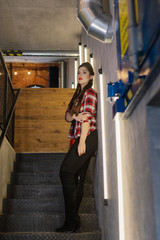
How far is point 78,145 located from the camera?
3.07m

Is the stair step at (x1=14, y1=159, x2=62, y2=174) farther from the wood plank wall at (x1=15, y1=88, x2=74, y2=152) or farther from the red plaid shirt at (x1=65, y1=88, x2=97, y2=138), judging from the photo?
the red plaid shirt at (x1=65, y1=88, x2=97, y2=138)

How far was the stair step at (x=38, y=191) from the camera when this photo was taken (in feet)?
12.9

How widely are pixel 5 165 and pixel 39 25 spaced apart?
3.89m

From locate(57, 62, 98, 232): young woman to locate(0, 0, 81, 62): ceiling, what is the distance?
3.09 meters

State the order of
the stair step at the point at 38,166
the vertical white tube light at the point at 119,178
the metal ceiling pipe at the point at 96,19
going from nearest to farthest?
the vertical white tube light at the point at 119,178 < the metal ceiling pipe at the point at 96,19 < the stair step at the point at 38,166

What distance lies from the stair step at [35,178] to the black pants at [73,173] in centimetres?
103

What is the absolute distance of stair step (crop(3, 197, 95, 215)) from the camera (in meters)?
3.62

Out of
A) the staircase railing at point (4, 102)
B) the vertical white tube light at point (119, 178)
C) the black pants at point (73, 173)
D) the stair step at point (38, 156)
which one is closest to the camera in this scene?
the vertical white tube light at point (119, 178)

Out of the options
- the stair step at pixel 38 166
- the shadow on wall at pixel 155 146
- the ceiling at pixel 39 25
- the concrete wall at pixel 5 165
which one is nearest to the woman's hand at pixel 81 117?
the concrete wall at pixel 5 165

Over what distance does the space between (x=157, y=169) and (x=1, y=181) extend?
262cm

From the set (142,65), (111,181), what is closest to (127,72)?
(142,65)

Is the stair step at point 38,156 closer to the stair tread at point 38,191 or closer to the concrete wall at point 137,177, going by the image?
the stair tread at point 38,191

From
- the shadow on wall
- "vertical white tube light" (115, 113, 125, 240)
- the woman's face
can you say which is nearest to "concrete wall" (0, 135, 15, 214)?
the woman's face

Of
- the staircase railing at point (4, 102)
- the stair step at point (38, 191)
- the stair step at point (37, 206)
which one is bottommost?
the stair step at point (37, 206)
